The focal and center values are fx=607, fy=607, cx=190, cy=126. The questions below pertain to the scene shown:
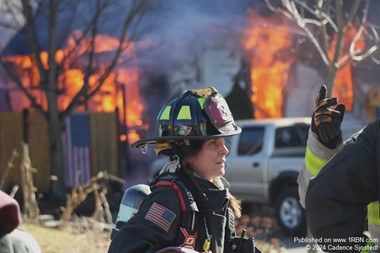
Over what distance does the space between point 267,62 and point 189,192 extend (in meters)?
13.4

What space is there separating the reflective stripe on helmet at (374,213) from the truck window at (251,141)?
7.78m

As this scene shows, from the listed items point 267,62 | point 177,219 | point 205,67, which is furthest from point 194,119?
point 205,67

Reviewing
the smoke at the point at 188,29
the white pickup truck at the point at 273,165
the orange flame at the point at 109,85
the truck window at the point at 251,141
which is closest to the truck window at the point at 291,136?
the white pickup truck at the point at 273,165

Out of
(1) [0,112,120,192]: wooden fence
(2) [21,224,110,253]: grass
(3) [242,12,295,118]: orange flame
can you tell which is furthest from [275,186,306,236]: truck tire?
(3) [242,12,295,118]: orange flame

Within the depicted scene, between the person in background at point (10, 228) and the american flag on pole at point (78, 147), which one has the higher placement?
the person in background at point (10, 228)

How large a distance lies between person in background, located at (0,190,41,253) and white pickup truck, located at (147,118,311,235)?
7.33 m

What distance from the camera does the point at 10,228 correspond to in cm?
197

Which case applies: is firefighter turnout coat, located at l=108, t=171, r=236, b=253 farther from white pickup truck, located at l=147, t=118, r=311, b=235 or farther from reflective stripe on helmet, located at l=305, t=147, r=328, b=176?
white pickup truck, located at l=147, t=118, r=311, b=235

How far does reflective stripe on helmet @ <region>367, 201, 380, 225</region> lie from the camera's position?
2.24m

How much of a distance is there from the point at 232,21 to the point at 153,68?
252 centimetres

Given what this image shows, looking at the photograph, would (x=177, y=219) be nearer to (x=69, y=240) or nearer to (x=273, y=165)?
(x=69, y=240)

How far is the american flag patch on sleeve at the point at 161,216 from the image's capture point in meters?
2.39

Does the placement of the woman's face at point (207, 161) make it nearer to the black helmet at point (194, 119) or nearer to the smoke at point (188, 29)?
the black helmet at point (194, 119)

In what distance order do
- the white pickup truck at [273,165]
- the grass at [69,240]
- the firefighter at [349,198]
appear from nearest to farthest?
1. the firefighter at [349,198]
2. the grass at [69,240]
3. the white pickup truck at [273,165]
